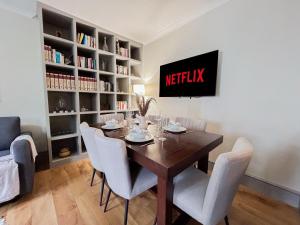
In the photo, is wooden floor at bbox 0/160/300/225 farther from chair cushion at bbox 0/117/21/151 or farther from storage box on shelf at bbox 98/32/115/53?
storage box on shelf at bbox 98/32/115/53

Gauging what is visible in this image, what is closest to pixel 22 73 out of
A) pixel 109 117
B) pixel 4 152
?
pixel 4 152

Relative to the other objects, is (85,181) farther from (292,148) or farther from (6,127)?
(292,148)

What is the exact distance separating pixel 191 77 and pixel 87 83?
186 cm

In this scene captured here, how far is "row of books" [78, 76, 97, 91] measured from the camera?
2.49m

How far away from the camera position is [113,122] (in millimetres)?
1798

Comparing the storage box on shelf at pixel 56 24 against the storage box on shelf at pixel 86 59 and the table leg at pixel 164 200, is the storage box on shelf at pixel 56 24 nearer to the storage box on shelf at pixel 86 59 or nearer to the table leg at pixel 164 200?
the storage box on shelf at pixel 86 59

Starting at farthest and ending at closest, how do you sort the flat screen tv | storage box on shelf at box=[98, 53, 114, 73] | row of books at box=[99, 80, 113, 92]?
1. storage box on shelf at box=[98, 53, 114, 73]
2. row of books at box=[99, 80, 113, 92]
3. the flat screen tv

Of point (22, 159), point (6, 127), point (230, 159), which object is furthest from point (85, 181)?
point (230, 159)

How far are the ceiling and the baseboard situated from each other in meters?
2.46

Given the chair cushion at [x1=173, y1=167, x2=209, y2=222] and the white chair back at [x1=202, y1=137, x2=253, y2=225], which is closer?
the white chair back at [x1=202, y1=137, x2=253, y2=225]

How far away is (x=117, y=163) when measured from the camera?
1.03 m

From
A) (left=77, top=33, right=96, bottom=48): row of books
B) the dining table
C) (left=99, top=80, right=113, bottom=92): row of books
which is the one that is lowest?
the dining table

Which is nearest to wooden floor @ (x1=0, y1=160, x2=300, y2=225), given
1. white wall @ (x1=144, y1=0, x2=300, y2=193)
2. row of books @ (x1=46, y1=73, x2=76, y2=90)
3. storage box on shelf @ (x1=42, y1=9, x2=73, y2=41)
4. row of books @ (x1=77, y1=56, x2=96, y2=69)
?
white wall @ (x1=144, y1=0, x2=300, y2=193)

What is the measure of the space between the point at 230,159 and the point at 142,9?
2.38 meters
